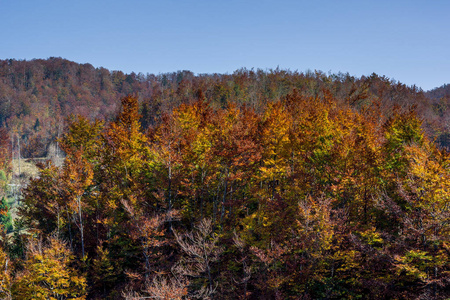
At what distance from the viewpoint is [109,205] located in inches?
1016

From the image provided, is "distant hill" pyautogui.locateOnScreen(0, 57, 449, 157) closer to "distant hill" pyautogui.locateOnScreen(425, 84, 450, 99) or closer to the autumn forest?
"distant hill" pyautogui.locateOnScreen(425, 84, 450, 99)

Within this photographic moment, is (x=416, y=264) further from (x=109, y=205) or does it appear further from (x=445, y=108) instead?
(x=445, y=108)

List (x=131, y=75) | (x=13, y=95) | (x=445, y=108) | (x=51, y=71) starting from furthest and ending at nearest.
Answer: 1. (x=131, y=75)
2. (x=51, y=71)
3. (x=13, y=95)
4. (x=445, y=108)

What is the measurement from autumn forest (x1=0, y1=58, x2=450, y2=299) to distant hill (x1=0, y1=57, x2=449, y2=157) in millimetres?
27447

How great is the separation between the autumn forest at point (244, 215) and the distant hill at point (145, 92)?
27.4m

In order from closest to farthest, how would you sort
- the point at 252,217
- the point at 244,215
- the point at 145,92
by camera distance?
the point at 252,217 < the point at 244,215 < the point at 145,92

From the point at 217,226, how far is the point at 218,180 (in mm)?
3883

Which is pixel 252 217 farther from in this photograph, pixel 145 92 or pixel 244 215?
pixel 145 92

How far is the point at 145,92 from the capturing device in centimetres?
15375

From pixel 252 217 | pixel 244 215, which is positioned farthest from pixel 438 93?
pixel 252 217

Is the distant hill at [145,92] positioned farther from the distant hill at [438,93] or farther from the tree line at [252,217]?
the tree line at [252,217]

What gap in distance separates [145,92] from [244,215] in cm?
13788

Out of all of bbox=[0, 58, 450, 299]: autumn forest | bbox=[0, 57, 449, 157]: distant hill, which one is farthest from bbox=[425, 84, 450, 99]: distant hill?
bbox=[0, 58, 450, 299]: autumn forest

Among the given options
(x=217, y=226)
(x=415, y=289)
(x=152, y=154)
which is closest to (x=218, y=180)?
(x=217, y=226)
